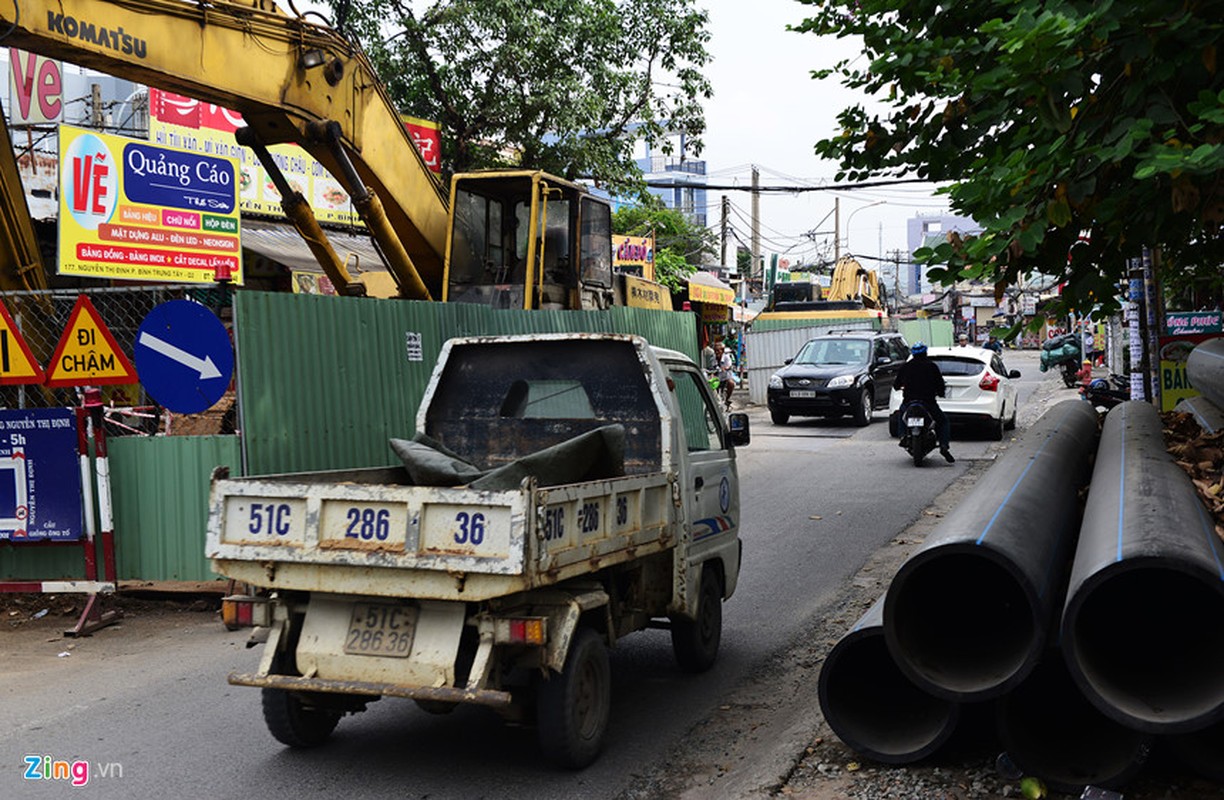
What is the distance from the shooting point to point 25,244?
927 centimetres

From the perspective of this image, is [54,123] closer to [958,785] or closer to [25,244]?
[25,244]

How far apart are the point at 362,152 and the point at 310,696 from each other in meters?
6.99

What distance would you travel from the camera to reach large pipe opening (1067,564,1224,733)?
401 centimetres

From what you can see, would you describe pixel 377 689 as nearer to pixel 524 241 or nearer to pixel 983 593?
pixel 983 593

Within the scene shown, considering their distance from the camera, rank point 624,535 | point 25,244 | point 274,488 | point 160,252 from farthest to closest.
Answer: point 160,252
point 25,244
point 624,535
point 274,488

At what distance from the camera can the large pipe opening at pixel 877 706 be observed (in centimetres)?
475

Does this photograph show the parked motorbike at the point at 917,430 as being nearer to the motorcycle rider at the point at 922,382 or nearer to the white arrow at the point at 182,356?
the motorcycle rider at the point at 922,382

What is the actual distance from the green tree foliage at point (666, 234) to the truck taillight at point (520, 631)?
18.7 metres

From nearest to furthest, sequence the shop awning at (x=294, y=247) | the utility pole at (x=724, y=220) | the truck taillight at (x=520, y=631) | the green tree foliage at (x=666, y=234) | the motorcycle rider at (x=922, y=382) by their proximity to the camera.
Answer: the truck taillight at (x=520, y=631), the motorcycle rider at (x=922, y=382), the shop awning at (x=294, y=247), the green tree foliage at (x=666, y=234), the utility pole at (x=724, y=220)

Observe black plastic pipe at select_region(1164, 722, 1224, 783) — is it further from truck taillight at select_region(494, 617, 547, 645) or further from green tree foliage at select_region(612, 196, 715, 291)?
green tree foliage at select_region(612, 196, 715, 291)

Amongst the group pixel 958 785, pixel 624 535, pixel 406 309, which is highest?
pixel 406 309

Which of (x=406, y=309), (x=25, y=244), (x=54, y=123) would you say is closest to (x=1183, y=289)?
(x=406, y=309)

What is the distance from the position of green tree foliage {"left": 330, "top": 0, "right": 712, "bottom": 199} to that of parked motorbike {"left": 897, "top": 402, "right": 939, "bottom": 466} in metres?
7.42

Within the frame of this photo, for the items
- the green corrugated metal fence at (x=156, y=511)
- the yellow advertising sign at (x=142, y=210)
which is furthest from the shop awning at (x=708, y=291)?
the green corrugated metal fence at (x=156, y=511)
